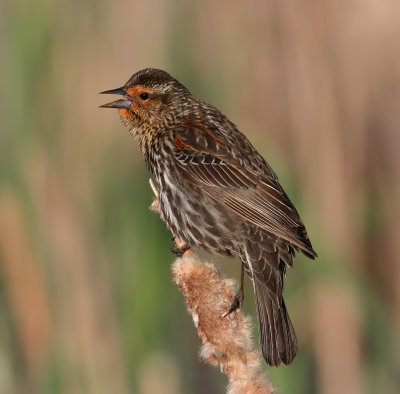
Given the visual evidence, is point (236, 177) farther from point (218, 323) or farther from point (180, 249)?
point (218, 323)

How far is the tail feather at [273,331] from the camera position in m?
2.66

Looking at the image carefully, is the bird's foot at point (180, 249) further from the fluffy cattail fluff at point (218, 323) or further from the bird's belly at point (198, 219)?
the fluffy cattail fluff at point (218, 323)

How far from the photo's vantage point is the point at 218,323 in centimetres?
222

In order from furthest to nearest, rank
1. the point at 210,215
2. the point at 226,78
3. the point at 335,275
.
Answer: the point at 226,78 → the point at 335,275 → the point at 210,215

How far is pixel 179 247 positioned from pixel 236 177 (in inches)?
14.0

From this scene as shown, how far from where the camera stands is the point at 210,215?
290 centimetres

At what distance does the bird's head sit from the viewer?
3.15 metres

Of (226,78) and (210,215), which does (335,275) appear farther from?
(226,78)

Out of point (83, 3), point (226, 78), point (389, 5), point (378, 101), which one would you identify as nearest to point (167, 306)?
point (226, 78)

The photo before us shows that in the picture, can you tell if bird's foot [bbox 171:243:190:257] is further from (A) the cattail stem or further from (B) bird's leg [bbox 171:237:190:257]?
(A) the cattail stem

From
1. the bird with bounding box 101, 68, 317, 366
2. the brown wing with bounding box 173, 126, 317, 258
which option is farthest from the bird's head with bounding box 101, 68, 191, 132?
the brown wing with bounding box 173, 126, 317, 258

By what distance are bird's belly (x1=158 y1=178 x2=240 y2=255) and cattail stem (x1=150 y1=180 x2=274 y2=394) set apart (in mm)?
483

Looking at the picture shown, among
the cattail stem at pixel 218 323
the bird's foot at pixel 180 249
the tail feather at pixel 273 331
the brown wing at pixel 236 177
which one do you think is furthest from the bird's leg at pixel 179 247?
the cattail stem at pixel 218 323

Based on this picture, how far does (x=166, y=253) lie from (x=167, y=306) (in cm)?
33
